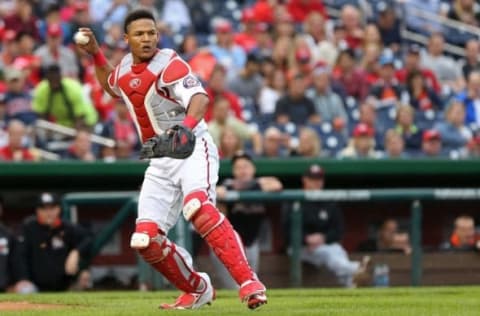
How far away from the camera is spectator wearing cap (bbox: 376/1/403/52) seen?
16.8 metres

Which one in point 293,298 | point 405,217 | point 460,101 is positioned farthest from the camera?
point 460,101

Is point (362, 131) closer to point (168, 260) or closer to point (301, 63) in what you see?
point (301, 63)

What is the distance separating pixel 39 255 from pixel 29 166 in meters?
0.96

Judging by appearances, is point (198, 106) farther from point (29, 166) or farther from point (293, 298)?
point (29, 166)

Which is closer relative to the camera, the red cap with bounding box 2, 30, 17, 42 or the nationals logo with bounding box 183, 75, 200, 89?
the nationals logo with bounding box 183, 75, 200, 89

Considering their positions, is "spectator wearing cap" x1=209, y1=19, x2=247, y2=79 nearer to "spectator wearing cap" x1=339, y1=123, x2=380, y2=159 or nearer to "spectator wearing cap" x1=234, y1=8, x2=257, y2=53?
"spectator wearing cap" x1=234, y1=8, x2=257, y2=53

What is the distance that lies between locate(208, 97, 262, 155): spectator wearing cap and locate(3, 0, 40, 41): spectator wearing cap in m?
2.73

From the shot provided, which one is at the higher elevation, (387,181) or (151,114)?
(151,114)

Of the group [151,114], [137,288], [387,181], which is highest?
[151,114]

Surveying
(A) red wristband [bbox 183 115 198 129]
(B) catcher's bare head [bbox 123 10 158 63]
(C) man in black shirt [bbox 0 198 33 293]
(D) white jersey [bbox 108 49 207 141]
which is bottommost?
(C) man in black shirt [bbox 0 198 33 293]

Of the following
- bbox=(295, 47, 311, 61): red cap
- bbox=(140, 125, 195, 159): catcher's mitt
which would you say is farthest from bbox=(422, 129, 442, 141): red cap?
bbox=(140, 125, 195, 159): catcher's mitt

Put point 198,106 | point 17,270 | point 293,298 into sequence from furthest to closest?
point 17,270 < point 293,298 < point 198,106

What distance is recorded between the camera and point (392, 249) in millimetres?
12148

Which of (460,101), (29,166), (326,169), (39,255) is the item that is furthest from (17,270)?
(460,101)
